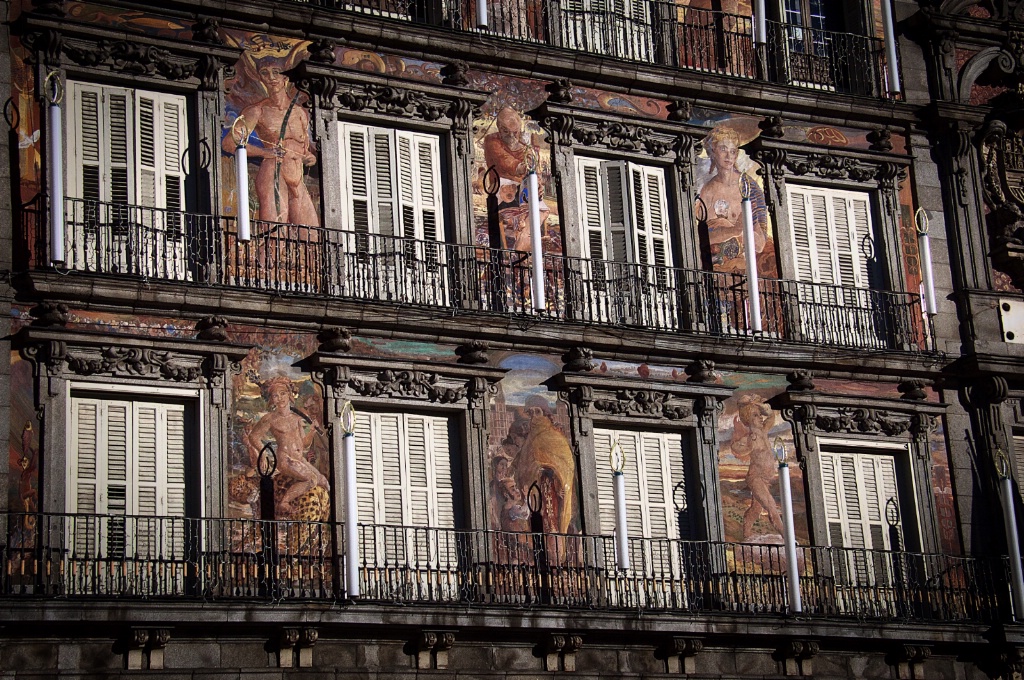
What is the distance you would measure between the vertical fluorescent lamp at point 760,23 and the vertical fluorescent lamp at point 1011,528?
7.05 meters

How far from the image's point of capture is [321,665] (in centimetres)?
2250

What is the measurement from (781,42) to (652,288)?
502cm

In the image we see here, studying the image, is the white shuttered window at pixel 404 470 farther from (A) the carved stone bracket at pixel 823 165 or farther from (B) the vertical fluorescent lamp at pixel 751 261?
(A) the carved stone bracket at pixel 823 165

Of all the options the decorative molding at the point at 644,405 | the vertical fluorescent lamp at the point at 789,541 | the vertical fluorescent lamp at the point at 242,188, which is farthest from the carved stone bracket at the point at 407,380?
the vertical fluorescent lamp at the point at 789,541

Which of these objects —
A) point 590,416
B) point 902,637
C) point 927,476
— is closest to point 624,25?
point 590,416

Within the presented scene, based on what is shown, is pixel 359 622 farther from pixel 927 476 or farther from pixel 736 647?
pixel 927 476

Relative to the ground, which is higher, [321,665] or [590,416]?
[590,416]

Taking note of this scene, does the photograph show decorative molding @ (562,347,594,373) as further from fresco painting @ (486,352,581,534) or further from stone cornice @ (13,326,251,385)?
stone cornice @ (13,326,251,385)

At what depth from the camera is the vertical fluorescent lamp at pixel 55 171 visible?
73.2ft

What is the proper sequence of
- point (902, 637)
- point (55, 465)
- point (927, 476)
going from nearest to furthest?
point (55, 465)
point (902, 637)
point (927, 476)

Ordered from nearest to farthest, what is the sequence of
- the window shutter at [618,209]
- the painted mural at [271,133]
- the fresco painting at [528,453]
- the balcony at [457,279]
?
the balcony at [457,279] → the painted mural at [271,133] → the fresco painting at [528,453] → the window shutter at [618,209]

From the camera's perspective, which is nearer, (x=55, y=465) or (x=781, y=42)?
(x=55, y=465)

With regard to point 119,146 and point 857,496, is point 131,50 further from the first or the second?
point 857,496

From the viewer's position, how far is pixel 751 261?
26.7m
